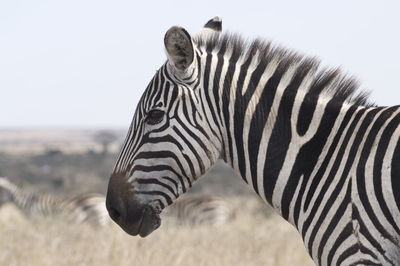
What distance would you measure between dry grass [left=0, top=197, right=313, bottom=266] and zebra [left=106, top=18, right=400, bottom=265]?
3.48 m

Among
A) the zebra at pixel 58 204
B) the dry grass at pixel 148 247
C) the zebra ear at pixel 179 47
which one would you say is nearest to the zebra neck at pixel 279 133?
the zebra ear at pixel 179 47

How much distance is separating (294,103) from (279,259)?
16.1 feet

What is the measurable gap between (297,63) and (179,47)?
2.51 feet

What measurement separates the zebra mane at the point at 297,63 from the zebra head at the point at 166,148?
305 millimetres

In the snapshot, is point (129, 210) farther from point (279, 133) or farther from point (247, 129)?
point (279, 133)

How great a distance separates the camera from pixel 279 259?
938 centimetres

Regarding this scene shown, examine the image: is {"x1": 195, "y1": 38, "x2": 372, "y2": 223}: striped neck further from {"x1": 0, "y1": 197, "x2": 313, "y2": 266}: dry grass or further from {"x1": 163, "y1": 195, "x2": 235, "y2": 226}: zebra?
{"x1": 163, "y1": 195, "x2": 235, "y2": 226}: zebra

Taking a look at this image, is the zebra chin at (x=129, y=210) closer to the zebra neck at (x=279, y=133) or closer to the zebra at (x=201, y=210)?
the zebra neck at (x=279, y=133)

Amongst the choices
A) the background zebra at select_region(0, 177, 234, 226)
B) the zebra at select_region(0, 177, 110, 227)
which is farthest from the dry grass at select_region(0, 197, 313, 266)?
the background zebra at select_region(0, 177, 234, 226)

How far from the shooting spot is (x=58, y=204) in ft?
73.4

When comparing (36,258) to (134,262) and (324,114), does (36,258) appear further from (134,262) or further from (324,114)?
(324,114)

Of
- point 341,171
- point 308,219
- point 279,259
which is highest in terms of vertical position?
point 341,171

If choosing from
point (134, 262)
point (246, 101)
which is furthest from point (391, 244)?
point (134, 262)

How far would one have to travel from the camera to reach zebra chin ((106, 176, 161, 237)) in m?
4.81
